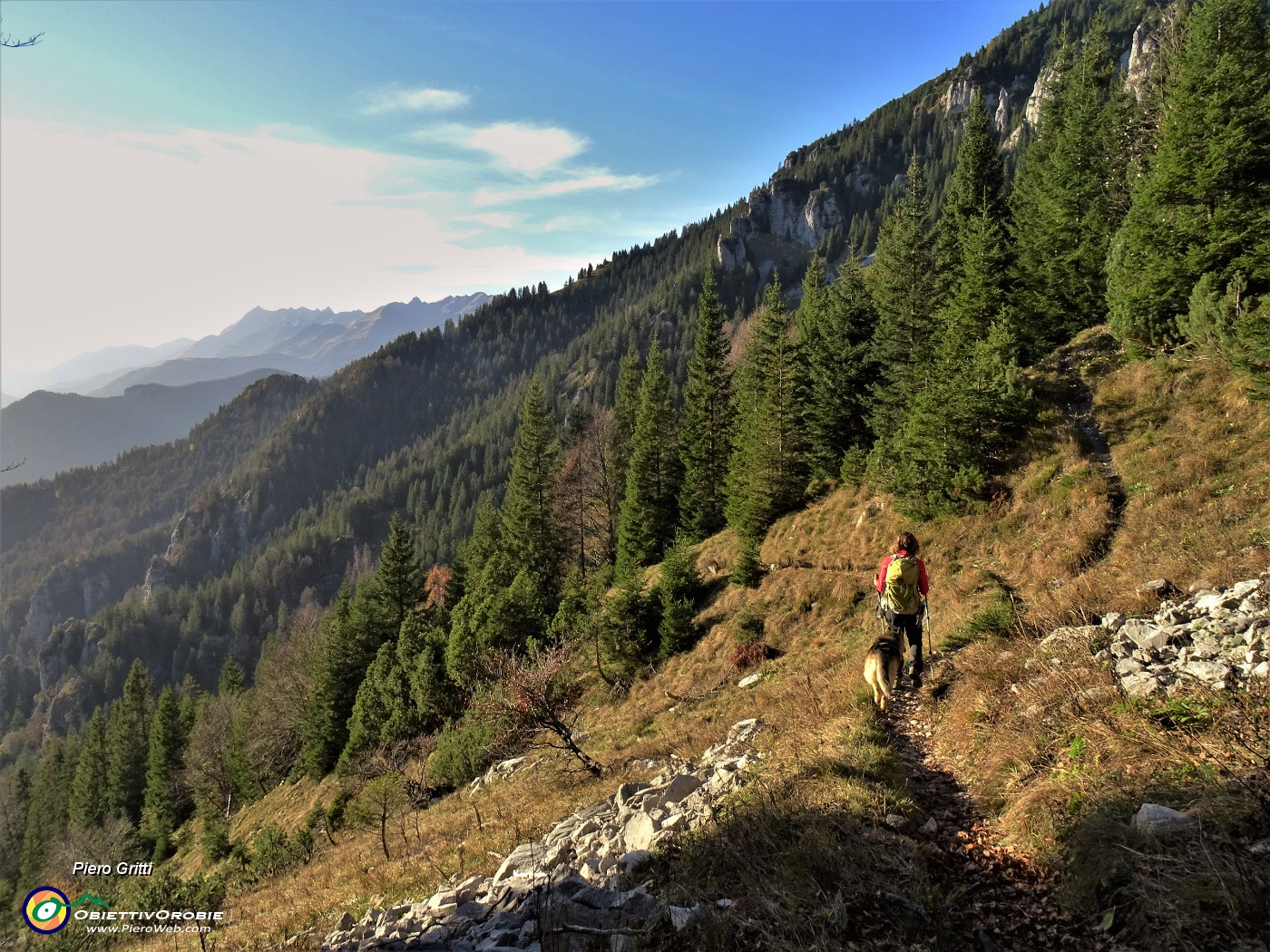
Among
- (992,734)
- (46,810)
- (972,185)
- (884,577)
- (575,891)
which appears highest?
(972,185)

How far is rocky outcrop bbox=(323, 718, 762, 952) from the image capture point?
224 inches

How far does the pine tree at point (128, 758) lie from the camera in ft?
179

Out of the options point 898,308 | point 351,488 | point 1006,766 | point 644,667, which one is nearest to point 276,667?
point 644,667

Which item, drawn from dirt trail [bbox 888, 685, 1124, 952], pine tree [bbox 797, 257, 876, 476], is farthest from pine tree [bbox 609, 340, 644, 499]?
dirt trail [bbox 888, 685, 1124, 952]

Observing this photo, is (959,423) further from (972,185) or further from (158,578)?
(158,578)

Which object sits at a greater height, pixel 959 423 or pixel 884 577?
pixel 959 423

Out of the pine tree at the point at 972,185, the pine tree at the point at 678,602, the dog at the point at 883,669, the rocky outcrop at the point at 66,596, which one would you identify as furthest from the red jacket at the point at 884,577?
the rocky outcrop at the point at 66,596

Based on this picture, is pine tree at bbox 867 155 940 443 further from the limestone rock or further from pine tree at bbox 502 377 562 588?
pine tree at bbox 502 377 562 588

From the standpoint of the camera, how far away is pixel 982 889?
5.20 meters

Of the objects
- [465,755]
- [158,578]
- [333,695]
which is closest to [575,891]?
[465,755]

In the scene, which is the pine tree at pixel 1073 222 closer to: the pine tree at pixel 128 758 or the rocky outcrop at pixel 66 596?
the pine tree at pixel 128 758

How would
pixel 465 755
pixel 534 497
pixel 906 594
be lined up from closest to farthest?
1. pixel 906 594
2. pixel 465 755
3. pixel 534 497

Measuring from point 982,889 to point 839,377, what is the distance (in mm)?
26363

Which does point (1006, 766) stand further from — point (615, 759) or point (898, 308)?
point (898, 308)
